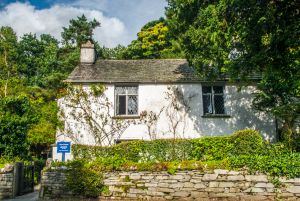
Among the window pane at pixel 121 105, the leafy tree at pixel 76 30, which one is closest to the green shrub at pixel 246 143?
the window pane at pixel 121 105

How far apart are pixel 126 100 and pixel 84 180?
25.8 feet

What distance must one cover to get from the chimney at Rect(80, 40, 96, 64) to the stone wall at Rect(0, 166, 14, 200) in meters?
10.6

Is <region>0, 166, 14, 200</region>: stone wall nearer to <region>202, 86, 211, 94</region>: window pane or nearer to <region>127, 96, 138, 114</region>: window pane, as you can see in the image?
<region>127, 96, 138, 114</region>: window pane

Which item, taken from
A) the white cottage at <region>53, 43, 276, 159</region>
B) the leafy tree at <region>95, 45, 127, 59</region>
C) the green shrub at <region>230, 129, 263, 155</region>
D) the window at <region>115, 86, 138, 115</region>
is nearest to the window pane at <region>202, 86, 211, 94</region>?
the white cottage at <region>53, 43, 276, 159</region>

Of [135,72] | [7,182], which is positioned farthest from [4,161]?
[135,72]

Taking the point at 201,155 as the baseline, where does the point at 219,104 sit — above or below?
above

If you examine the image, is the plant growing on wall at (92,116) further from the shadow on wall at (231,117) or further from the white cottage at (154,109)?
the shadow on wall at (231,117)

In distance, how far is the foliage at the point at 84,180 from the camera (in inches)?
435

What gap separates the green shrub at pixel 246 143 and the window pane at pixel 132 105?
8142mm

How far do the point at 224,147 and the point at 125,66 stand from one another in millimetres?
11925

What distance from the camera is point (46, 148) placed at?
86.9 feet

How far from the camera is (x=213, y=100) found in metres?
18.2

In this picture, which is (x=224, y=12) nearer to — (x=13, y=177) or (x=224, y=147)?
(x=224, y=147)

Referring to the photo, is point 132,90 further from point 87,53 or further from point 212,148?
point 212,148
